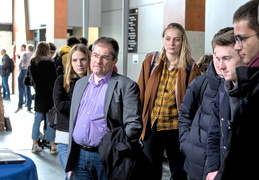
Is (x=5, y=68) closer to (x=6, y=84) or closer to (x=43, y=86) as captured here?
(x=6, y=84)

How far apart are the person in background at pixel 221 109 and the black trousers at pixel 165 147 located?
1.78m

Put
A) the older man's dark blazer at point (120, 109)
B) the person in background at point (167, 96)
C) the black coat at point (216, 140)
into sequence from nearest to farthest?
the black coat at point (216, 140) < the older man's dark blazer at point (120, 109) < the person in background at point (167, 96)

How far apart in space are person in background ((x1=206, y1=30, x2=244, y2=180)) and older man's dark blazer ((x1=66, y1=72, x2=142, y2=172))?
2.27 ft

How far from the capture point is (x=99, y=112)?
354cm

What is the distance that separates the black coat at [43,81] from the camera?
314 inches

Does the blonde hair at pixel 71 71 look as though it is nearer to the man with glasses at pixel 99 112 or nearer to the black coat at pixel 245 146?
the man with glasses at pixel 99 112

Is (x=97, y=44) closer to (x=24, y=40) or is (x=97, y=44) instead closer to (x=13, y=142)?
(x=13, y=142)

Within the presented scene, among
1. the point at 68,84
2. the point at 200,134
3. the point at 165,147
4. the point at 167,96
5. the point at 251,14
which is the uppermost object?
the point at 251,14

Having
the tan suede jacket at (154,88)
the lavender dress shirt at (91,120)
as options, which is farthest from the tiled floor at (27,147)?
the lavender dress shirt at (91,120)

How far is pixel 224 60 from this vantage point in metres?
2.72

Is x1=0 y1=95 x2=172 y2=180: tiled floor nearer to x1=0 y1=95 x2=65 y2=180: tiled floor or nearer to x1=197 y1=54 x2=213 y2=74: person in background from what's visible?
x1=0 y1=95 x2=65 y2=180: tiled floor

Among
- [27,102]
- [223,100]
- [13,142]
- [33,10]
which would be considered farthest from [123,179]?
[33,10]

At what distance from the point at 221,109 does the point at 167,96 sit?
198 cm

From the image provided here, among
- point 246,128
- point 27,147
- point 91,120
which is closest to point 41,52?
point 27,147
